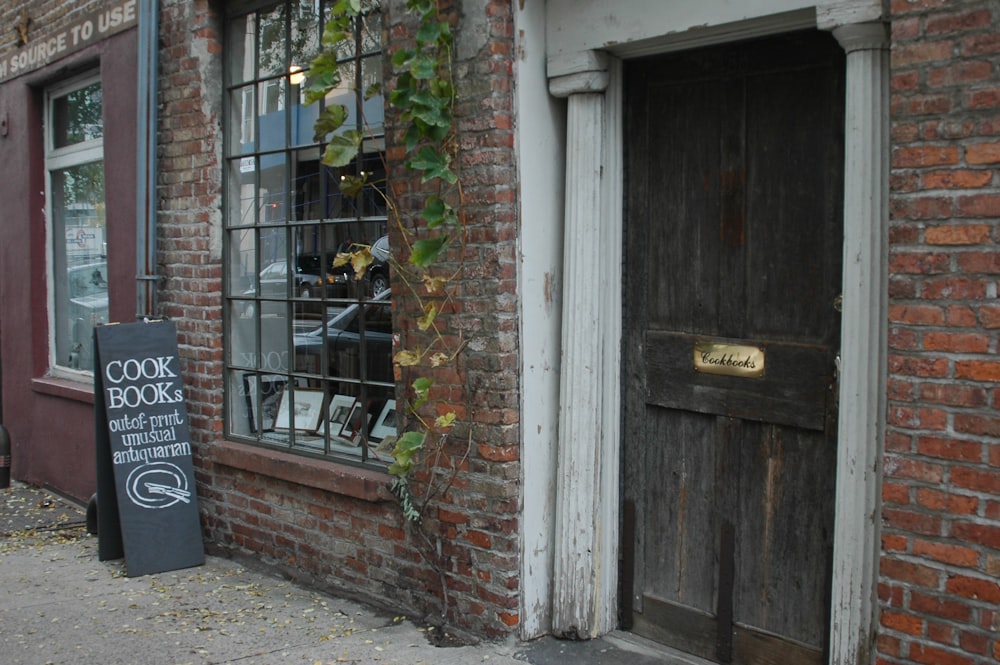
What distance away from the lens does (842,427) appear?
3312mm

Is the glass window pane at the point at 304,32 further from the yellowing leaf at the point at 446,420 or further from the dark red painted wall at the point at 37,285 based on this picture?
the yellowing leaf at the point at 446,420

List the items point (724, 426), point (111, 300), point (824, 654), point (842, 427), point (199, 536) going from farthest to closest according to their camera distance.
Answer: point (111, 300), point (199, 536), point (724, 426), point (824, 654), point (842, 427)

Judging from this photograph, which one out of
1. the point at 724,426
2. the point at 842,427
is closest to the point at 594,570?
the point at 724,426

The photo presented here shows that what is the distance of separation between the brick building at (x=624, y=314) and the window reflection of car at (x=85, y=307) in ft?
3.92

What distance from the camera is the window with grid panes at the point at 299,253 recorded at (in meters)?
4.89

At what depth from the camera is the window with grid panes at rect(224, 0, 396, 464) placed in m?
4.89

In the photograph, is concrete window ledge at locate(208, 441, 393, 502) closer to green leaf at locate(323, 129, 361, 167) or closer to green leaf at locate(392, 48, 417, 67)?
green leaf at locate(323, 129, 361, 167)

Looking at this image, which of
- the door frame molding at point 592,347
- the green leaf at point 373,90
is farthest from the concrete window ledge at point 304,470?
the green leaf at point 373,90

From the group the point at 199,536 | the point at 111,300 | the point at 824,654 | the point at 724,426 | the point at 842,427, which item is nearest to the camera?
the point at 842,427

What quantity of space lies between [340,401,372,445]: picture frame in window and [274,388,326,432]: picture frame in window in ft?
0.68

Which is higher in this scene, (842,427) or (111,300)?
(111,300)

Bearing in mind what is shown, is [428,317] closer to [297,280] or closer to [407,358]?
[407,358]

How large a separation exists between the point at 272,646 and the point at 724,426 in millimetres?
2167

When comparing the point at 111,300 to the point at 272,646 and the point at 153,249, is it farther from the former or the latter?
the point at 272,646
